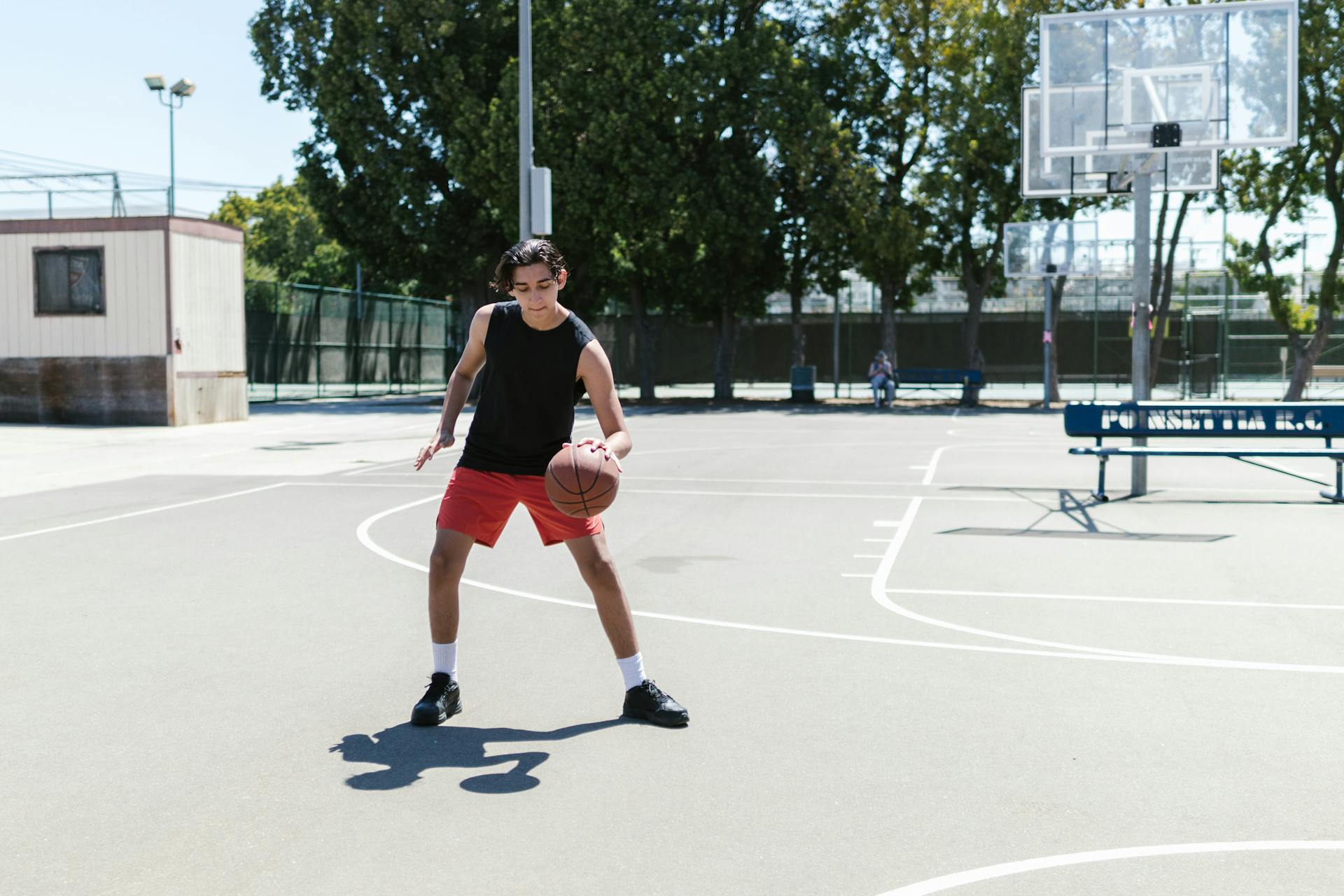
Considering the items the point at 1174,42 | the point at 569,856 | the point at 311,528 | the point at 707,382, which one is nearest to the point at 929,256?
the point at 707,382

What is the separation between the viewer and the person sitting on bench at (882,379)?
109ft

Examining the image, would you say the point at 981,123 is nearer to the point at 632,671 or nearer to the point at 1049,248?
the point at 1049,248

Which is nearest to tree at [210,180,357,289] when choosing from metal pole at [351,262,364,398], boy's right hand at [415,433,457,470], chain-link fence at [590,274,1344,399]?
chain-link fence at [590,274,1344,399]

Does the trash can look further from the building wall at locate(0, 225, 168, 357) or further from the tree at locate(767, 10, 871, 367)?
the building wall at locate(0, 225, 168, 357)

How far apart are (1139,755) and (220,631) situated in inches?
176

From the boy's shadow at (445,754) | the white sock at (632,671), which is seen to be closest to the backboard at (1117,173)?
the white sock at (632,671)

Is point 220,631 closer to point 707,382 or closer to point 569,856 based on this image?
point 569,856

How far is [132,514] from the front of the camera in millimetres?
11703

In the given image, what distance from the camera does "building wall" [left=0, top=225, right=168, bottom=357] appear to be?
23.6 meters

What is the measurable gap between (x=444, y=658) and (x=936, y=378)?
31638 millimetres

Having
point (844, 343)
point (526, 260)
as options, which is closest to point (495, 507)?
point (526, 260)

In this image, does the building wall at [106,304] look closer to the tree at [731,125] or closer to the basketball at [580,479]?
the tree at [731,125]

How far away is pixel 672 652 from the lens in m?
6.47

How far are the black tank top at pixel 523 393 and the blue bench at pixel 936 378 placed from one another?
2990 centimetres
